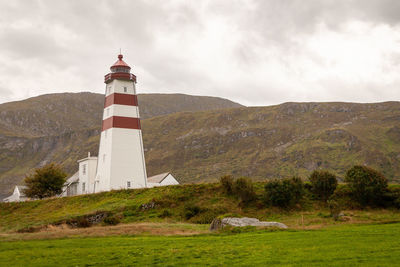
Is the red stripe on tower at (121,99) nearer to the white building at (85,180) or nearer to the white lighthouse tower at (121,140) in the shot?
the white lighthouse tower at (121,140)

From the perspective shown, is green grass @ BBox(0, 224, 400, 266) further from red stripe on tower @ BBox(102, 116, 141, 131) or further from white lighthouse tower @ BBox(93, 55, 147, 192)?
red stripe on tower @ BBox(102, 116, 141, 131)

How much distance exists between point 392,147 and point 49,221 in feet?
441

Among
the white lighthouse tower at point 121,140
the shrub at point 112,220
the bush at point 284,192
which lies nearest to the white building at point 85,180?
the white lighthouse tower at point 121,140

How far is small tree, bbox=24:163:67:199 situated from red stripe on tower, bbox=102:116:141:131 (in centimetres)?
932

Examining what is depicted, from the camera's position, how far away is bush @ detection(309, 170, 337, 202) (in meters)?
33.9

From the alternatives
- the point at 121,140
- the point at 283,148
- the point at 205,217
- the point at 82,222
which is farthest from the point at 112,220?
the point at 283,148

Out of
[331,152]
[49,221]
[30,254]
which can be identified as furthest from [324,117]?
[30,254]

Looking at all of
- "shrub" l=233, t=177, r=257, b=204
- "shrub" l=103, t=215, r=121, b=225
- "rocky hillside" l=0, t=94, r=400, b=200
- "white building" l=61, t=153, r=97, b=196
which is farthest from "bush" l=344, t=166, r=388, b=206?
"rocky hillside" l=0, t=94, r=400, b=200

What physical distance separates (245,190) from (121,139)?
49.5 ft

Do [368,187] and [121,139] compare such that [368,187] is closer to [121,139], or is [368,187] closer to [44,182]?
[121,139]

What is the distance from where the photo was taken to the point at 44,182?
45906mm

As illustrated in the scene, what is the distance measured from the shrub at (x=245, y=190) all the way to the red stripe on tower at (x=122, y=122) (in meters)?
14.1

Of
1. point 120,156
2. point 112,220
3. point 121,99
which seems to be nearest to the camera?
point 112,220

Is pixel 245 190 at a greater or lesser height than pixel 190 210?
greater
